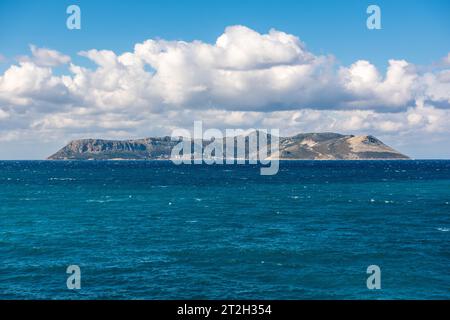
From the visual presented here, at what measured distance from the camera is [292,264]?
57594 mm

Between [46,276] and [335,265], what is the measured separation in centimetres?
4102

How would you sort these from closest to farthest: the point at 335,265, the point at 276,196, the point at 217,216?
the point at 335,265 → the point at 217,216 → the point at 276,196

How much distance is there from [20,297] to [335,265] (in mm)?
42213

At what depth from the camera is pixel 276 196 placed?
472ft

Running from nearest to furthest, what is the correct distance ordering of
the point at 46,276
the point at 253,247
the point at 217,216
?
the point at 46,276
the point at 253,247
the point at 217,216

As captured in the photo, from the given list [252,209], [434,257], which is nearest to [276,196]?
[252,209]
